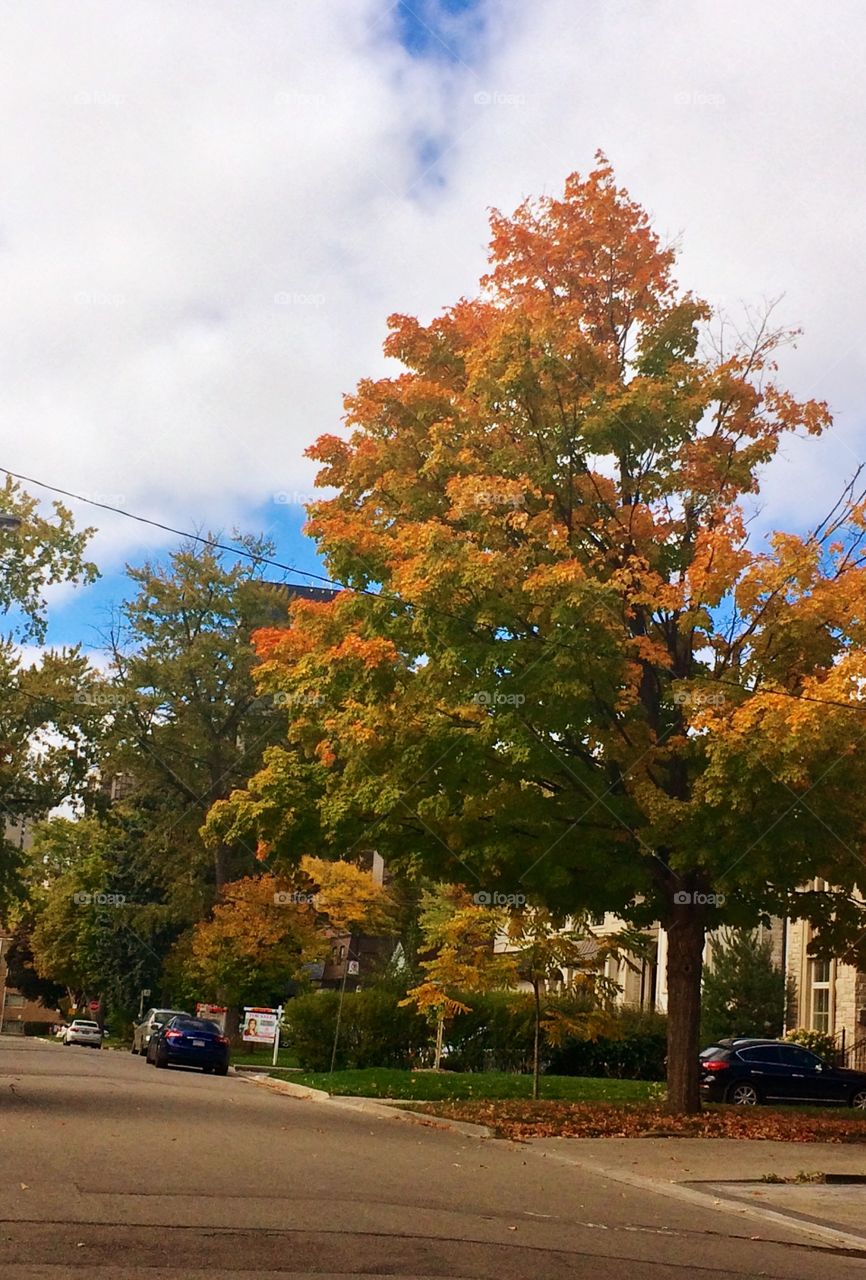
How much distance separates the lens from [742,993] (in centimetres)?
4066

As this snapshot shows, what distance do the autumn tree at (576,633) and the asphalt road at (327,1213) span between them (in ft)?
16.8

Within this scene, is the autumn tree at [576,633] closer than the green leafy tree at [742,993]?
Yes

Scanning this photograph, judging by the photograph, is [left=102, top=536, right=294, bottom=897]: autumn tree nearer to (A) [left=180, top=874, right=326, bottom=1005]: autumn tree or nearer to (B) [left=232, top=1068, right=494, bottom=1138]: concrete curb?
(A) [left=180, top=874, right=326, bottom=1005]: autumn tree

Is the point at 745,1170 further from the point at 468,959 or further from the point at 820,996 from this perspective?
the point at 820,996

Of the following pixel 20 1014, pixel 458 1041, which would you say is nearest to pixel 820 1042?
pixel 458 1041

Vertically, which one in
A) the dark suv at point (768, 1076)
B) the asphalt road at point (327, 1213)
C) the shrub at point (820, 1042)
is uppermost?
the shrub at point (820, 1042)

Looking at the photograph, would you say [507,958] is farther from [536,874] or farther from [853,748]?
[853,748]

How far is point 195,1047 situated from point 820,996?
642 inches

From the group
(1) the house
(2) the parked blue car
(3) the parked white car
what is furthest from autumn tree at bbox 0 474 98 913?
(1) the house

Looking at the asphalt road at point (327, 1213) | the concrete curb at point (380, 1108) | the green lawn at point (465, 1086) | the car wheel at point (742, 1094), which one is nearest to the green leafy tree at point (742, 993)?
the green lawn at point (465, 1086)

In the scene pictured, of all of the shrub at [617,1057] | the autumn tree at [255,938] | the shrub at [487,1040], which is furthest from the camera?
the autumn tree at [255,938]

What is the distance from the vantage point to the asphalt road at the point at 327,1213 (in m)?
8.60

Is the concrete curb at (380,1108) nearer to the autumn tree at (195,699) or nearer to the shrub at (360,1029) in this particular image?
the shrub at (360,1029)

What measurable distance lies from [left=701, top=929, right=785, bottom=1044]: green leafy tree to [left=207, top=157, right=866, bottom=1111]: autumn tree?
54.5 feet
